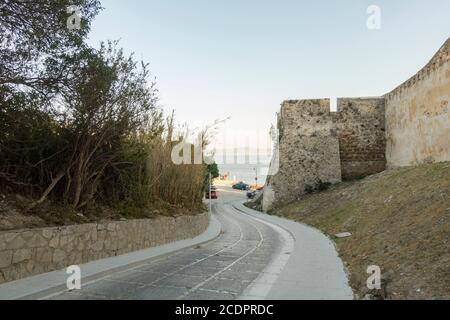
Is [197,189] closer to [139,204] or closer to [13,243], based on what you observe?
[139,204]

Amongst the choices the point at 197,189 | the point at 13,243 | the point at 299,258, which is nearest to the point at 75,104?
the point at 13,243

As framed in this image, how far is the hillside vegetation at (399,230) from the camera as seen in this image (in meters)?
6.35

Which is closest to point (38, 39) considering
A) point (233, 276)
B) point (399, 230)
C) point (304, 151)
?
point (233, 276)

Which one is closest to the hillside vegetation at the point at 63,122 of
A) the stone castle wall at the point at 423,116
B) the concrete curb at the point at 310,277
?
the concrete curb at the point at 310,277

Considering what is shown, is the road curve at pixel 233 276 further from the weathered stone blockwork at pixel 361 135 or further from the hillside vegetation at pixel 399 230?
the weathered stone blockwork at pixel 361 135

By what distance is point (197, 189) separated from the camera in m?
19.4

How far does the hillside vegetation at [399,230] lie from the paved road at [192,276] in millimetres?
2079

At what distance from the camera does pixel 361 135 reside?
27.7 metres

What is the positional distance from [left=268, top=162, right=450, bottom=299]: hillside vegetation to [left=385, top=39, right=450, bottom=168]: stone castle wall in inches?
67.0

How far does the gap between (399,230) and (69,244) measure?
297 inches

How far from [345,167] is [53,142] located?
72.5 feet

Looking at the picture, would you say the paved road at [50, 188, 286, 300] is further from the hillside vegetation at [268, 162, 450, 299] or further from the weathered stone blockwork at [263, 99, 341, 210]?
the weathered stone blockwork at [263, 99, 341, 210]

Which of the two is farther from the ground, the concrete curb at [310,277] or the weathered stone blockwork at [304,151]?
the weathered stone blockwork at [304,151]

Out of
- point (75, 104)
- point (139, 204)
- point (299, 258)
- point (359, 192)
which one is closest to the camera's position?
point (75, 104)
